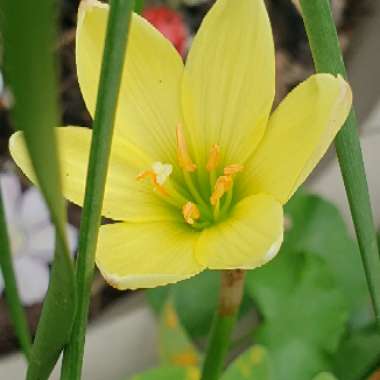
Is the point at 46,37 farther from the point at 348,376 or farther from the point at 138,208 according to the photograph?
the point at 348,376

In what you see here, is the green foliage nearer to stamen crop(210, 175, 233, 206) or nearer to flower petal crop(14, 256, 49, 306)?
flower petal crop(14, 256, 49, 306)

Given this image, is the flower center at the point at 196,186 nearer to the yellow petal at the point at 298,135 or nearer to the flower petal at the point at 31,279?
the yellow petal at the point at 298,135

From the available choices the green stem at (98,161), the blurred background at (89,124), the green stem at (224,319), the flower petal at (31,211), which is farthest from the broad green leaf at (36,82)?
the flower petal at (31,211)

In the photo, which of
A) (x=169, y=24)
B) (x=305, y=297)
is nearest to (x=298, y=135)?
(x=305, y=297)

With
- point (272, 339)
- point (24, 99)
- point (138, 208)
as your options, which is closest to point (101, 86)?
point (24, 99)

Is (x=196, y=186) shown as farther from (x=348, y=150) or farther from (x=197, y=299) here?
(x=197, y=299)
